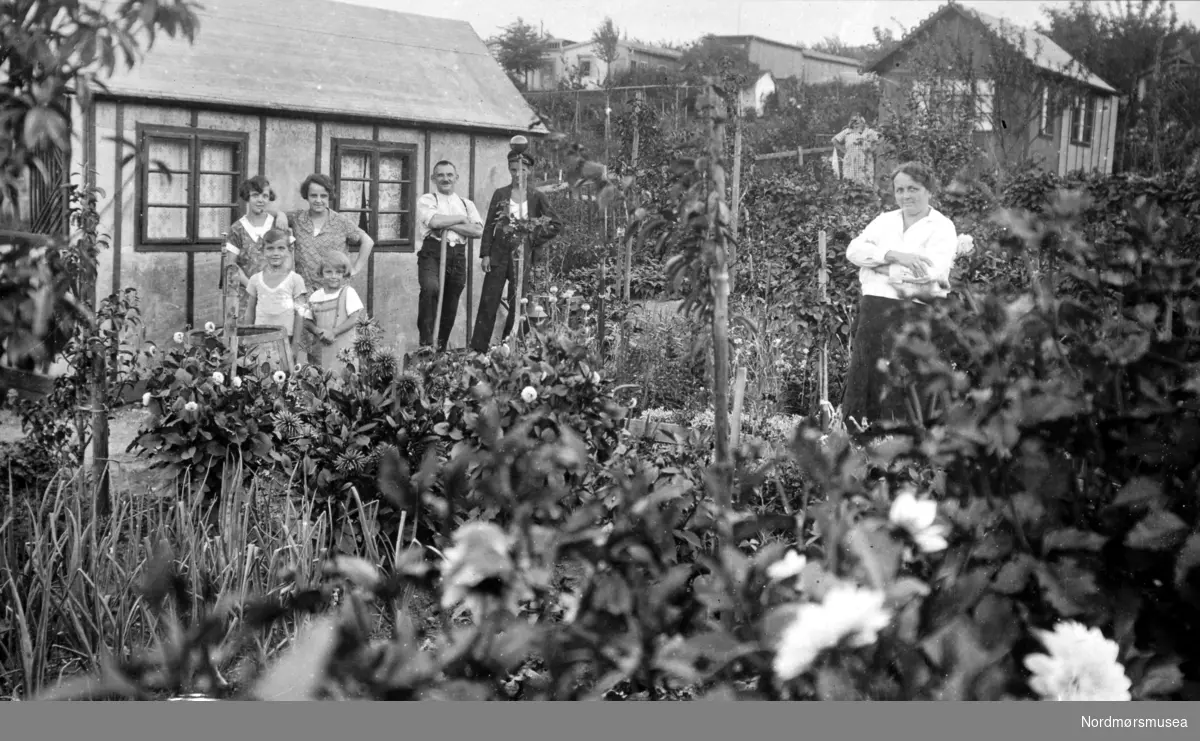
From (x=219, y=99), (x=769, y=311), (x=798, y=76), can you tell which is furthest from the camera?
(x=769, y=311)

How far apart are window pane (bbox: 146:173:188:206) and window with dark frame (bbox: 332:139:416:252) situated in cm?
76

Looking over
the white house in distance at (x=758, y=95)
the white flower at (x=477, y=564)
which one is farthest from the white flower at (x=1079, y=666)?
the white house in distance at (x=758, y=95)

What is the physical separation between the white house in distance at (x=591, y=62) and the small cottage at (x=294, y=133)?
913mm

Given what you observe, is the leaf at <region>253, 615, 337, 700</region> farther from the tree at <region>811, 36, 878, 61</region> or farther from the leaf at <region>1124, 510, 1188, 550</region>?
the tree at <region>811, 36, 878, 61</region>

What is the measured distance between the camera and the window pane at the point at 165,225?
606 cm

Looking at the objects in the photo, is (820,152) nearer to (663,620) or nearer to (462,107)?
(462,107)

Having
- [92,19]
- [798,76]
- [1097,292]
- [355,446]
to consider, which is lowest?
[355,446]

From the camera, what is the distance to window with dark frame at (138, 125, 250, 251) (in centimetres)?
606

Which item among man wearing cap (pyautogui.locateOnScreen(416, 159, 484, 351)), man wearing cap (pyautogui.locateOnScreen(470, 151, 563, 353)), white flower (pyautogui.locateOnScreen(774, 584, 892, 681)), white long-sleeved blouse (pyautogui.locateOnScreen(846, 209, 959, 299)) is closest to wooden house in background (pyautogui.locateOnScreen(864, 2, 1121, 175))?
white long-sleeved blouse (pyautogui.locateOnScreen(846, 209, 959, 299))

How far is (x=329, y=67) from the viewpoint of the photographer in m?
6.48

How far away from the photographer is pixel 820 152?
24.6 ft

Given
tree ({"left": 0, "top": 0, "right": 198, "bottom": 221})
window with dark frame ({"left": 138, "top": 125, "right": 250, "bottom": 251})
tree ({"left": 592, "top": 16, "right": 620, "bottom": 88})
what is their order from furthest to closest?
window with dark frame ({"left": 138, "top": 125, "right": 250, "bottom": 251})
tree ({"left": 592, "top": 16, "right": 620, "bottom": 88})
tree ({"left": 0, "top": 0, "right": 198, "bottom": 221})
